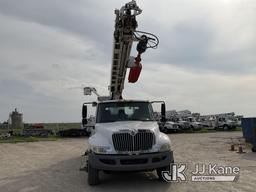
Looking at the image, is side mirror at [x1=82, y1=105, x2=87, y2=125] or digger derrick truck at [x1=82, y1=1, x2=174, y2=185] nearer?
digger derrick truck at [x1=82, y1=1, x2=174, y2=185]

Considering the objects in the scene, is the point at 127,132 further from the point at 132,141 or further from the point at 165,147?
the point at 165,147

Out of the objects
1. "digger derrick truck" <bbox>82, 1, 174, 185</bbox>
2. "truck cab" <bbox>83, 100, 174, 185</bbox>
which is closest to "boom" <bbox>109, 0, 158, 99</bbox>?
"digger derrick truck" <bbox>82, 1, 174, 185</bbox>

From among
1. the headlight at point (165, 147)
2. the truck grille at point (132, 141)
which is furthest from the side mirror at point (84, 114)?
the headlight at point (165, 147)

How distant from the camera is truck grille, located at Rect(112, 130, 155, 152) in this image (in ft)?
32.8

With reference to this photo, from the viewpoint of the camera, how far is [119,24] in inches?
474

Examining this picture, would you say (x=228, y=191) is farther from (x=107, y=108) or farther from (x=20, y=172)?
(x=20, y=172)

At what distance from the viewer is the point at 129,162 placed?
9.89 meters

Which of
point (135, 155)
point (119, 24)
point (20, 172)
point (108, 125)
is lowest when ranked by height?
point (20, 172)

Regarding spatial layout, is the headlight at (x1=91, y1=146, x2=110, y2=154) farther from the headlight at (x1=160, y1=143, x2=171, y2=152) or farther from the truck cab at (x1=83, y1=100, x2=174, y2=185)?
the headlight at (x1=160, y1=143, x2=171, y2=152)

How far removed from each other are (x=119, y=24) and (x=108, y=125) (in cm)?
323

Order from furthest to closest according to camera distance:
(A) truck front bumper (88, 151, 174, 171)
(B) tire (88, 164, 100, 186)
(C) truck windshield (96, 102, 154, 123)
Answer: (C) truck windshield (96, 102, 154, 123) → (B) tire (88, 164, 100, 186) → (A) truck front bumper (88, 151, 174, 171)

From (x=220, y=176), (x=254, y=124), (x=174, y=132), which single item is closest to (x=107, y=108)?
(x=220, y=176)

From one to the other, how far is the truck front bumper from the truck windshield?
6.09 ft

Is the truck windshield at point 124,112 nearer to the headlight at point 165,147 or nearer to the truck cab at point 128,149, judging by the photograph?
the truck cab at point 128,149
